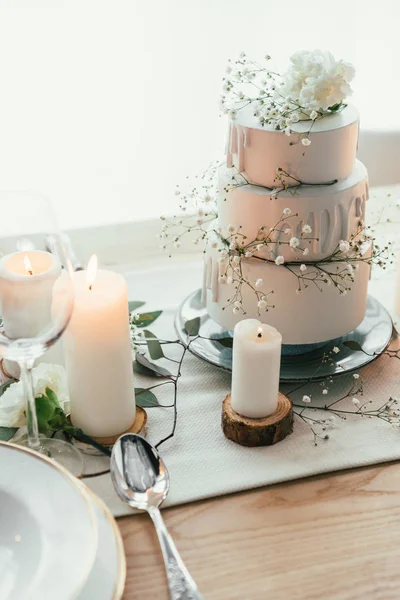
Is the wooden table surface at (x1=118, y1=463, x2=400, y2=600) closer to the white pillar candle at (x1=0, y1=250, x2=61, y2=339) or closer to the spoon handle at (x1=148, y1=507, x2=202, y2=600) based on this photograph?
the spoon handle at (x1=148, y1=507, x2=202, y2=600)

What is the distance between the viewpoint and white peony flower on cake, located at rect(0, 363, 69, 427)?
0.90 meters

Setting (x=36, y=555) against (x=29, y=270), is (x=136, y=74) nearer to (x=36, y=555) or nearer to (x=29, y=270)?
(x=29, y=270)

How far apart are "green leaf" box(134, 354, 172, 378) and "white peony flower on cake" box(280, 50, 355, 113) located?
383 millimetres

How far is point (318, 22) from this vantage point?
4.54 ft

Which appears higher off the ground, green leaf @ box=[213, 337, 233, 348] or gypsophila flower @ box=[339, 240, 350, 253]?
gypsophila flower @ box=[339, 240, 350, 253]

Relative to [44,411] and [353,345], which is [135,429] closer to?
[44,411]

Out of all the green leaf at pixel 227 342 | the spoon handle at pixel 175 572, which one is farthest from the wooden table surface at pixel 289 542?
the green leaf at pixel 227 342

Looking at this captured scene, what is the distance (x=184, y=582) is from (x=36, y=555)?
0.45ft

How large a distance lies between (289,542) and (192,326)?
0.37 metres

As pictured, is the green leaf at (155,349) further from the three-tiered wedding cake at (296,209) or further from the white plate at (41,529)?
the white plate at (41,529)

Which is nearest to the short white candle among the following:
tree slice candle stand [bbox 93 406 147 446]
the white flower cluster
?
tree slice candle stand [bbox 93 406 147 446]

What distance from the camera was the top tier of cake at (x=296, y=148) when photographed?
896 mm

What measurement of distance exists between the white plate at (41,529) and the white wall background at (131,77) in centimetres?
68

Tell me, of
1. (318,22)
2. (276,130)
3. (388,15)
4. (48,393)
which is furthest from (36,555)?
(388,15)
